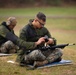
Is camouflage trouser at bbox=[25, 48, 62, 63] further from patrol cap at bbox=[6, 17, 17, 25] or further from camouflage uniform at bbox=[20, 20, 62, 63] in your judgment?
patrol cap at bbox=[6, 17, 17, 25]

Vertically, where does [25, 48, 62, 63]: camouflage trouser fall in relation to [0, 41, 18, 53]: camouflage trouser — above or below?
above

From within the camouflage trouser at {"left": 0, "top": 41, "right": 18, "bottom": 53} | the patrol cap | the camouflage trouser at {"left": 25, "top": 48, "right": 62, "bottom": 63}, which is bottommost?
the camouflage trouser at {"left": 0, "top": 41, "right": 18, "bottom": 53}

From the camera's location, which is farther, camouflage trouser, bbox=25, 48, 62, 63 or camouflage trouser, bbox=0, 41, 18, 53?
camouflage trouser, bbox=0, 41, 18, 53

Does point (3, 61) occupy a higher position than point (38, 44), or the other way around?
point (38, 44)

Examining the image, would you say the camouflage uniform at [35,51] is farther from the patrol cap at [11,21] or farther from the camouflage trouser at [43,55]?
the patrol cap at [11,21]

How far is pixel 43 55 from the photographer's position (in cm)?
995

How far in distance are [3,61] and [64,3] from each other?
39.0m

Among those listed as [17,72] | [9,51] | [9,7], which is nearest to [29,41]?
[17,72]

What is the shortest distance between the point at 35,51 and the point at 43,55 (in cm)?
37

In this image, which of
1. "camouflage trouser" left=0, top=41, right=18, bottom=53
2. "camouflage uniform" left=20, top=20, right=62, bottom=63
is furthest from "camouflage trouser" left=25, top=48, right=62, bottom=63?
"camouflage trouser" left=0, top=41, right=18, bottom=53

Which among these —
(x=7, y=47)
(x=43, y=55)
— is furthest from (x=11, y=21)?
(x=43, y=55)

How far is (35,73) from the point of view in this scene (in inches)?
363

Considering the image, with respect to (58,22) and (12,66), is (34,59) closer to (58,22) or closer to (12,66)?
(12,66)

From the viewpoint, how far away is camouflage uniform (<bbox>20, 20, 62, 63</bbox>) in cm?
973
